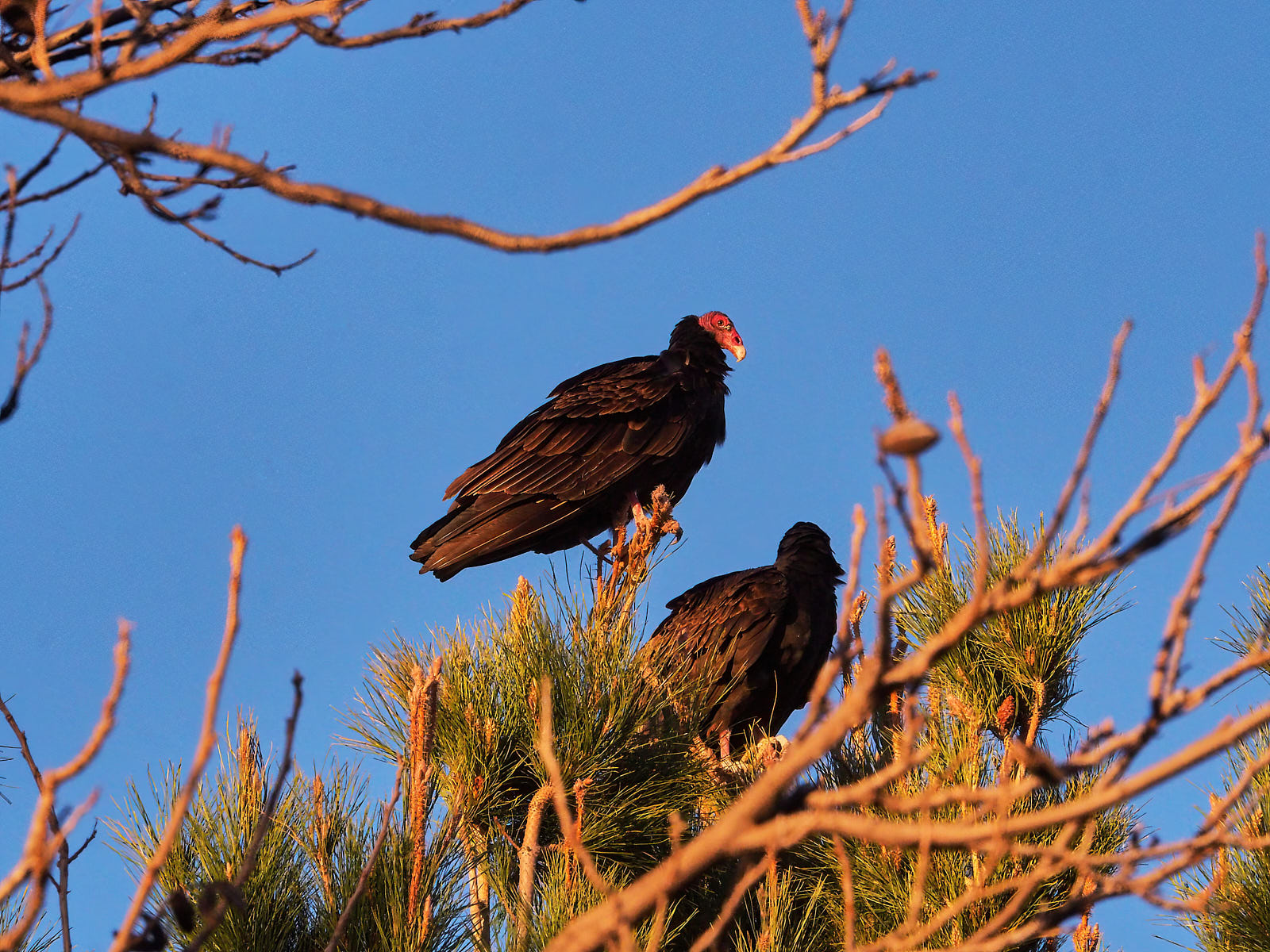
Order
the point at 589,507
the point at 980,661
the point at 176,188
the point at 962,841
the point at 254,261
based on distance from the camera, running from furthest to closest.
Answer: the point at 589,507 → the point at 980,661 → the point at 254,261 → the point at 176,188 → the point at 962,841

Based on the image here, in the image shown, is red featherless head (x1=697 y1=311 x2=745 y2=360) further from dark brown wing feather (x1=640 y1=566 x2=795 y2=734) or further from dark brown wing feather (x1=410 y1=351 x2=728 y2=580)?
dark brown wing feather (x1=640 y1=566 x2=795 y2=734)

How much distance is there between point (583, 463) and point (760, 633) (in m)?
0.94

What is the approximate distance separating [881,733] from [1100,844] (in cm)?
70

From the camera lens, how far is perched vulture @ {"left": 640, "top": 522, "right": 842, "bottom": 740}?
491 cm

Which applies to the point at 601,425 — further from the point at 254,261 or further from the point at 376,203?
the point at 376,203

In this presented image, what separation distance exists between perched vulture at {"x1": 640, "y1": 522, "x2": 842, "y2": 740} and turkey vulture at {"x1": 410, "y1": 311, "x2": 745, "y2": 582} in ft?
1.52

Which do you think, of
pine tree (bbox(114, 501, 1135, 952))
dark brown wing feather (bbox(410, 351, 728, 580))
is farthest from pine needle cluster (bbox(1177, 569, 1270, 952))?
dark brown wing feather (bbox(410, 351, 728, 580))

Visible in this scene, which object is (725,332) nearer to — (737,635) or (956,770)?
(737,635)

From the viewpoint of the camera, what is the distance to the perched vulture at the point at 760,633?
16.1 ft

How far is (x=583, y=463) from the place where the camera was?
4.95 m

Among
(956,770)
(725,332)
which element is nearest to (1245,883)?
(956,770)

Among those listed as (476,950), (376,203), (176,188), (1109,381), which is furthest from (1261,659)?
(476,950)

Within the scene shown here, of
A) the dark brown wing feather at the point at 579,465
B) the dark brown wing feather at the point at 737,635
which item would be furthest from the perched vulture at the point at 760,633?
the dark brown wing feather at the point at 579,465

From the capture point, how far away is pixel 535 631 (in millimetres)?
3496
